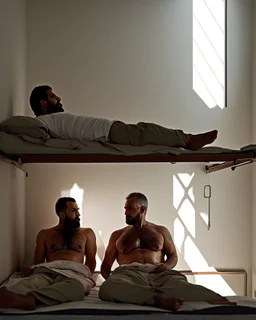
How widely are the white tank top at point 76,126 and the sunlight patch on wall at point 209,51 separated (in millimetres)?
1695

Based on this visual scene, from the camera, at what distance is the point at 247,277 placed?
4.84 m

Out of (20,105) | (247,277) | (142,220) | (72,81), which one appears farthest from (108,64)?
(247,277)

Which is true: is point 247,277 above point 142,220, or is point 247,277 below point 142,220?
below

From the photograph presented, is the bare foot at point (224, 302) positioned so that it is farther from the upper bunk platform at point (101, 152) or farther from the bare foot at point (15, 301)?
the bare foot at point (15, 301)

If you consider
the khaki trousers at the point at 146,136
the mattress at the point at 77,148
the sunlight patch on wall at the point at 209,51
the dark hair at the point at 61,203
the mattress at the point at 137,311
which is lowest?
the mattress at the point at 137,311

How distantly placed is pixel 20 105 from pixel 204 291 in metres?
2.24

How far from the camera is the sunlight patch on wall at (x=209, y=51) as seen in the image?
496 cm

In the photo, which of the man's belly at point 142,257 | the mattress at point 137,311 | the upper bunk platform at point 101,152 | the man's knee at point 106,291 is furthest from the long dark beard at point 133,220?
the mattress at point 137,311

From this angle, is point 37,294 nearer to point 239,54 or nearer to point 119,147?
point 119,147

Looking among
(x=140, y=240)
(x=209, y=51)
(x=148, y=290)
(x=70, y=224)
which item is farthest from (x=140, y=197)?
(x=209, y=51)

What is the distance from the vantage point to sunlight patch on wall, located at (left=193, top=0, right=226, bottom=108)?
496 cm

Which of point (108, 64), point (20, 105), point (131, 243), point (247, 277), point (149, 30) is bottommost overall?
point (247, 277)

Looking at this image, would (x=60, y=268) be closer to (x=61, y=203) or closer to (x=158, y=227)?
(x=61, y=203)

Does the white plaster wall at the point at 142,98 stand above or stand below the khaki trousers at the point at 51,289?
above
